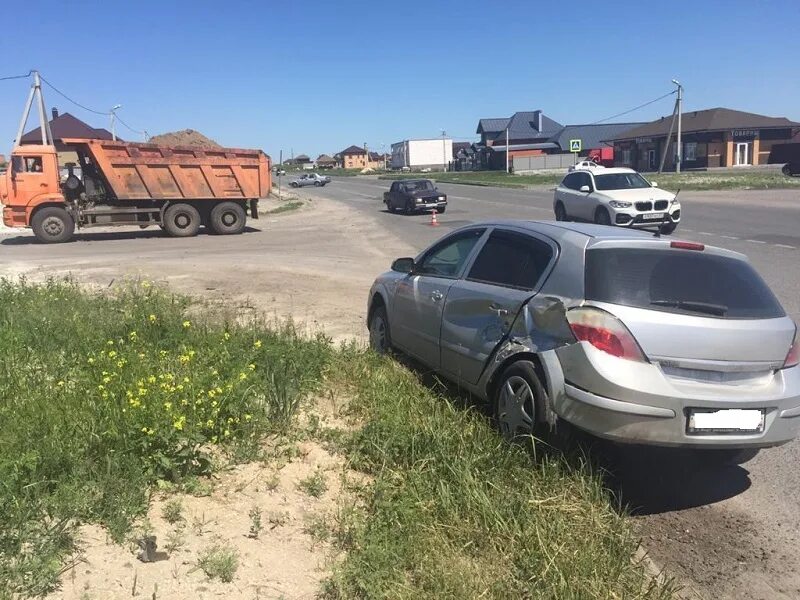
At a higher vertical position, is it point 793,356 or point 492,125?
point 492,125

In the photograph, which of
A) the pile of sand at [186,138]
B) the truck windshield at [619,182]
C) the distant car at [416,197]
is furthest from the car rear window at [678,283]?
the pile of sand at [186,138]

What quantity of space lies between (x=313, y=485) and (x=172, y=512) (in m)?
0.81

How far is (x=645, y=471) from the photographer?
4617mm

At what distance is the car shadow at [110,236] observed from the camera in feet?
73.5

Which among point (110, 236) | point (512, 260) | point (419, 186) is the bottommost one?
point (110, 236)

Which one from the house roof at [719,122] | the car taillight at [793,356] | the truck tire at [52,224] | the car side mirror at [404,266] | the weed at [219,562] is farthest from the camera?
the house roof at [719,122]

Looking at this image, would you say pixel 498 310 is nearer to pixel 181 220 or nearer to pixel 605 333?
pixel 605 333

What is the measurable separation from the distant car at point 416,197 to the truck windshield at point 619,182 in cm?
1076

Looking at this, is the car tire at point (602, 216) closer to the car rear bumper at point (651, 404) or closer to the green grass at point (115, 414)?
the green grass at point (115, 414)

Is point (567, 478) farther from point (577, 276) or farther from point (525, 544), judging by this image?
point (577, 276)

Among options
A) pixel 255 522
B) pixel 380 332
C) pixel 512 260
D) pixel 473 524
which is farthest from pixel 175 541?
pixel 380 332

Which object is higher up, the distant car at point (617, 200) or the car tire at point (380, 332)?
the distant car at point (617, 200)

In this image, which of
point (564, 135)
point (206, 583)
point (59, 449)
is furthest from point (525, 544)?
point (564, 135)

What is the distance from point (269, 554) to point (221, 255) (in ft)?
48.0
